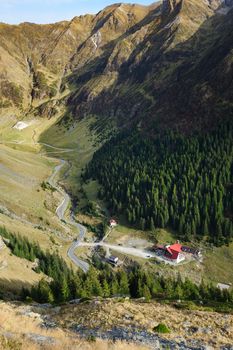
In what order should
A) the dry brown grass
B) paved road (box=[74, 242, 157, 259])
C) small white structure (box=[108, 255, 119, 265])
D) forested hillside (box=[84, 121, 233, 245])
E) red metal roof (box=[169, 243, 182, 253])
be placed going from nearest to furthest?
the dry brown grass
small white structure (box=[108, 255, 119, 265])
red metal roof (box=[169, 243, 182, 253])
paved road (box=[74, 242, 157, 259])
forested hillside (box=[84, 121, 233, 245])

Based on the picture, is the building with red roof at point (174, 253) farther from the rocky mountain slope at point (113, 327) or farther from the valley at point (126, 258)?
the rocky mountain slope at point (113, 327)

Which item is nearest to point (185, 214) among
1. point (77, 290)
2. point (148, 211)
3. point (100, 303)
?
point (148, 211)

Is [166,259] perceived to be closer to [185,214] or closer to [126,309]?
[185,214]

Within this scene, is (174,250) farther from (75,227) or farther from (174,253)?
(75,227)

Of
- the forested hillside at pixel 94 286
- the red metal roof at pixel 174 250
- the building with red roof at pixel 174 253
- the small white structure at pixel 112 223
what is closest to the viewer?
the forested hillside at pixel 94 286

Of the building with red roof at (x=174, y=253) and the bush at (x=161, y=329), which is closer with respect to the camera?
the bush at (x=161, y=329)

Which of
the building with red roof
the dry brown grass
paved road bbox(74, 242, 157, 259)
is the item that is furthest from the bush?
paved road bbox(74, 242, 157, 259)

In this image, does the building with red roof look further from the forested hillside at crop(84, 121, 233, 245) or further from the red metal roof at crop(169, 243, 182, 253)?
the forested hillside at crop(84, 121, 233, 245)

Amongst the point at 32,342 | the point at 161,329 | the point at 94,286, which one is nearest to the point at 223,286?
the point at 94,286

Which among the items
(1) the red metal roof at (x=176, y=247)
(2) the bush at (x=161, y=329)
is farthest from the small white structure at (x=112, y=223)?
(2) the bush at (x=161, y=329)
